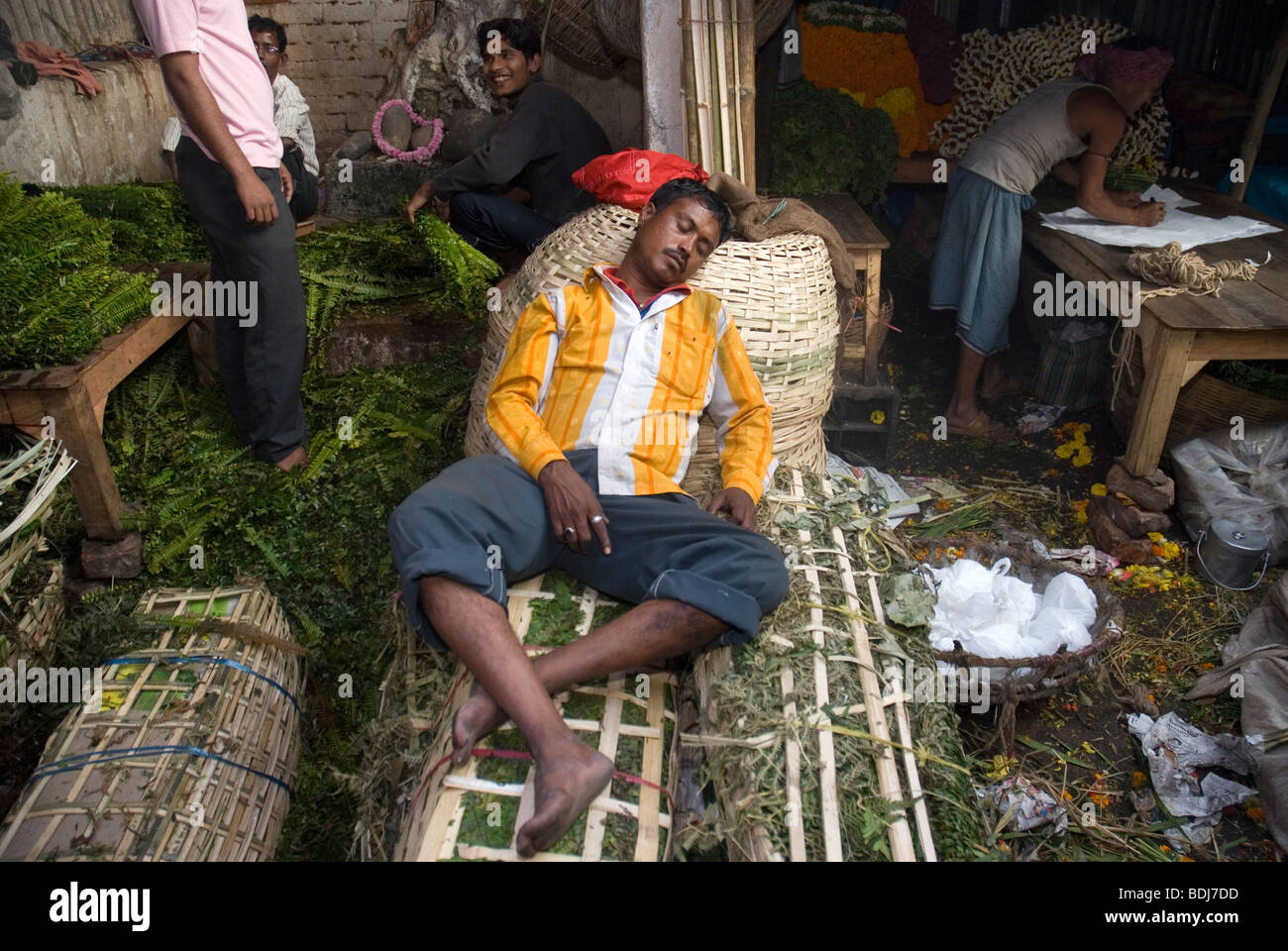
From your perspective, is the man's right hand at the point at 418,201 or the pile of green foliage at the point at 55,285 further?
the man's right hand at the point at 418,201

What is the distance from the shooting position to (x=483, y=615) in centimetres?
244

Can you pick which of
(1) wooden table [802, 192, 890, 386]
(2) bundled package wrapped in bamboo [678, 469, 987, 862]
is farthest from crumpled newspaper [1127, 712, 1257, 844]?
(1) wooden table [802, 192, 890, 386]

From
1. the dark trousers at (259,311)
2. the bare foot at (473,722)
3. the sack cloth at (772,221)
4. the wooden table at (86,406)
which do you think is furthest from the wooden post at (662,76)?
the bare foot at (473,722)

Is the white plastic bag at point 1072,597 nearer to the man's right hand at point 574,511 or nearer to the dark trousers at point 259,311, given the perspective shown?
the man's right hand at point 574,511

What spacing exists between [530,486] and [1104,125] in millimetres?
4221

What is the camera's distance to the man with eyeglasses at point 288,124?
4969mm

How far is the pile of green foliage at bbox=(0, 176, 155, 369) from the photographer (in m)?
3.29

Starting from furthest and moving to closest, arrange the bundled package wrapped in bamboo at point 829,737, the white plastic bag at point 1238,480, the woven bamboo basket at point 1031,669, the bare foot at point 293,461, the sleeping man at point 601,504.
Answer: the white plastic bag at point 1238,480 → the bare foot at point 293,461 → the woven bamboo basket at point 1031,669 → the sleeping man at point 601,504 → the bundled package wrapped in bamboo at point 829,737

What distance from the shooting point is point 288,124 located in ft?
18.4

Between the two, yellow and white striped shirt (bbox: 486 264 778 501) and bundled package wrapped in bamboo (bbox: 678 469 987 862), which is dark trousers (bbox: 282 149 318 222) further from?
bundled package wrapped in bamboo (bbox: 678 469 987 862)

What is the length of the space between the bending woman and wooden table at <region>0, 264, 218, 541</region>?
173 inches

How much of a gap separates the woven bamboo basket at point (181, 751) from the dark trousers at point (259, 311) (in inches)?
32.8
